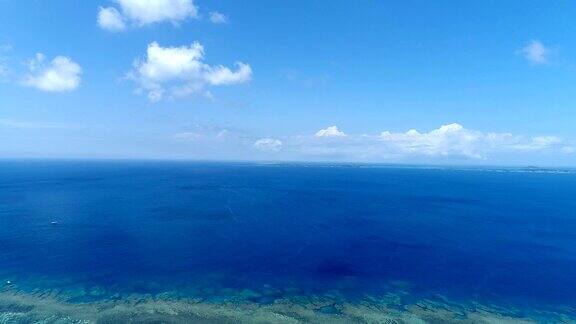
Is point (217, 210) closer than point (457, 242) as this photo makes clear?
No

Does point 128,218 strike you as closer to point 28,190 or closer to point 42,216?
point 42,216

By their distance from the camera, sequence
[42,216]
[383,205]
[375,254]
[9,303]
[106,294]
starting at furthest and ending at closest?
[383,205]
[42,216]
[375,254]
[106,294]
[9,303]

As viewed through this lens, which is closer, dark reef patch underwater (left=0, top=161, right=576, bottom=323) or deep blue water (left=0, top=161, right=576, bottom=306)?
dark reef patch underwater (left=0, top=161, right=576, bottom=323)

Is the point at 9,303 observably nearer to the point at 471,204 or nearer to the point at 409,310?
the point at 409,310

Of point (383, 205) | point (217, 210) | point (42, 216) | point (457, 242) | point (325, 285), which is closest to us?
point (325, 285)

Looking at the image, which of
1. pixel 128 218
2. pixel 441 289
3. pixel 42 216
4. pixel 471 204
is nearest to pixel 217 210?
pixel 128 218

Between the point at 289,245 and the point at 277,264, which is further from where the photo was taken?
the point at 289,245

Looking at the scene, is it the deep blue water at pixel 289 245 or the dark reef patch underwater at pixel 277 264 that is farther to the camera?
the deep blue water at pixel 289 245

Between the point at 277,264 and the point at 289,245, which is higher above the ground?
the point at 289,245
